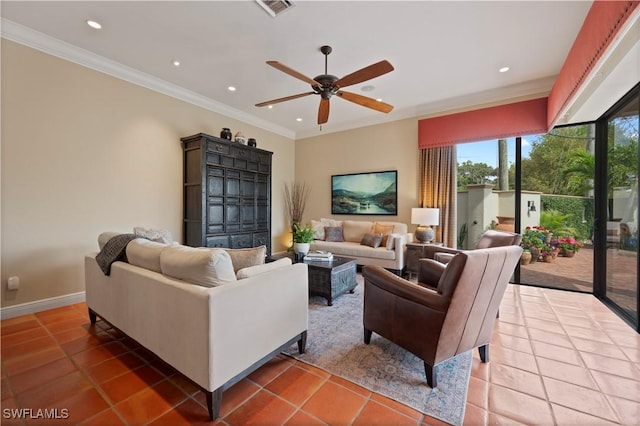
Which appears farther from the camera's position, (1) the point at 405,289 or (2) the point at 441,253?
(2) the point at 441,253

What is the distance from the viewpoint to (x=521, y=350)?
82.8 inches

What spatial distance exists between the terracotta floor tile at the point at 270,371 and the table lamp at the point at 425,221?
311 centimetres

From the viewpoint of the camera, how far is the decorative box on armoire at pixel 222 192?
3900 millimetres

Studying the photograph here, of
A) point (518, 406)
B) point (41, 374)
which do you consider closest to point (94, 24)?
point (41, 374)

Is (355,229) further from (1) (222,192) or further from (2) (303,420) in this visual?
(2) (303,420)

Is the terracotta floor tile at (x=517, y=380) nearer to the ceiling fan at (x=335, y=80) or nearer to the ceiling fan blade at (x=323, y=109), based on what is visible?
the ceiling fan at (x=335, y=80)

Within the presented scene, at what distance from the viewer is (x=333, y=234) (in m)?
5.08

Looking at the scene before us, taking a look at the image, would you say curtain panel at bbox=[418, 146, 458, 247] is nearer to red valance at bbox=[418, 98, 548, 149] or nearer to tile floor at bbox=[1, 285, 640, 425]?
red valance at bbox=[418, 98, 548, 149]

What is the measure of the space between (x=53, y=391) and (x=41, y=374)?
0.29 m

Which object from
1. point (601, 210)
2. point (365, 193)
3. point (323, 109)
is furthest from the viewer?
point (365, 193)

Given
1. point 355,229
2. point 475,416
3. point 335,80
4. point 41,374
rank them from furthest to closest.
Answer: point 355,229 < point 335,80 < point 41,374 < point 475,416

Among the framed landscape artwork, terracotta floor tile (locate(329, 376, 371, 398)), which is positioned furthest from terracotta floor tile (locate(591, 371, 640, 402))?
the framed landscape artwork

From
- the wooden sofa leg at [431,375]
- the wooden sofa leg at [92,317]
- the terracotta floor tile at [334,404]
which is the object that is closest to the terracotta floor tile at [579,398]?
the wooden sofa leg at [431,375]

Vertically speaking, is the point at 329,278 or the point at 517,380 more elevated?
the point at 329,278
